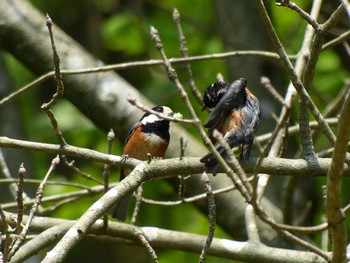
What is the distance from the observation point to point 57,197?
15.9ft

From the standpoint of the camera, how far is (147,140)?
5.91 metres

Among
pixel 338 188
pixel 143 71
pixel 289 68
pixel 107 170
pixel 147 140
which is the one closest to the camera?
pixel 338 188

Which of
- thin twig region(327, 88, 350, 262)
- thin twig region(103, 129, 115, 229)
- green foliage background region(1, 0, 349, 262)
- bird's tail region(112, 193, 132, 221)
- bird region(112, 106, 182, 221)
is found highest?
green foliage background region(1, 0, 349, 262)

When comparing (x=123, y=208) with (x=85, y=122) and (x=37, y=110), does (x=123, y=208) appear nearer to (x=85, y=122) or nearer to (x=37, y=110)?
(x=85, y=122)

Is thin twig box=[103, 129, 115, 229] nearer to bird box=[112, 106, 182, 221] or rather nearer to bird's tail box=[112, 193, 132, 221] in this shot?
bird's tail box=[112, 193, 132, 221]

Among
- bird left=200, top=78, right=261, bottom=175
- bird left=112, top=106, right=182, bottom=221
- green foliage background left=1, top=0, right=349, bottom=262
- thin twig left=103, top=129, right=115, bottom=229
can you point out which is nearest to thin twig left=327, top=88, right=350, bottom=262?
bird left=200, top=78, right=261, bottom=175

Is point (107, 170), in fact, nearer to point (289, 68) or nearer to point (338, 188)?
point (289, 68)

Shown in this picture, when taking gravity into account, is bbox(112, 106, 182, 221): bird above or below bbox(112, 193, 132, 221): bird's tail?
above

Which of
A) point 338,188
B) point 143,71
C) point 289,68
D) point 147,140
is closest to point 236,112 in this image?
point 289,68

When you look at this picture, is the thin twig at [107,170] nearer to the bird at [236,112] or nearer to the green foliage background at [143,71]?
the bird at [236,112]

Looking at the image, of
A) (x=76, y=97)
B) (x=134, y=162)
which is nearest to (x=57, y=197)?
(x=76, y=97)

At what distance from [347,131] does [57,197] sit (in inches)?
115

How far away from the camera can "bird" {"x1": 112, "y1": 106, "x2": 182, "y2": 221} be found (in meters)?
5.55

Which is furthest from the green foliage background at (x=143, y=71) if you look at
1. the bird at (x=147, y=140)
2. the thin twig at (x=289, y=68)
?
the thin twig at (x=289, y=68)
